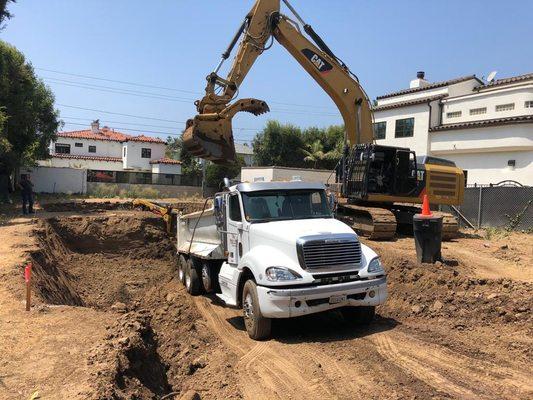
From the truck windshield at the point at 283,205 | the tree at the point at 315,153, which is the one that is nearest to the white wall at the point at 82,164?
the tree at the point at 315,153

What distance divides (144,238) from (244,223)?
10.9m

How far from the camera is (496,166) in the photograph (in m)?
26.2

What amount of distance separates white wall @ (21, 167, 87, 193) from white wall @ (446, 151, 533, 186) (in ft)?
80.2

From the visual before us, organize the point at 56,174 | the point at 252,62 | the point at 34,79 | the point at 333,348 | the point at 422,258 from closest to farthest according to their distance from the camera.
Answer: the point at 333,348, the point at 422,258, the point at 252,62, the point at 34,79, the point at 56,174

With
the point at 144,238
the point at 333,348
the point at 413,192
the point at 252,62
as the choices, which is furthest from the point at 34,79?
the point at 333,348

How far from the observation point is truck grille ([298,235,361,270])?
7.11m

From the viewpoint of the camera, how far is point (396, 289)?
9883 millimetres

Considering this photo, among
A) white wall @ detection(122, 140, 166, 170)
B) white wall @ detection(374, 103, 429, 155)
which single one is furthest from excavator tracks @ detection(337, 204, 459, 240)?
white wall @ detection(122, 140, 166, 170)

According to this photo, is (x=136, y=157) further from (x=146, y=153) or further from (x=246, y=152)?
(x=246, y=152)

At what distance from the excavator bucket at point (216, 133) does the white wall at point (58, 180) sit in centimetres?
2455

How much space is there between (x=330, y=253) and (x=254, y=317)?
145cm

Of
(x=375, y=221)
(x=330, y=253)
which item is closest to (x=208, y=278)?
(x=330, y=253)

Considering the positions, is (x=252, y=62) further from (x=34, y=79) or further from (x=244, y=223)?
(x=34, y=79)

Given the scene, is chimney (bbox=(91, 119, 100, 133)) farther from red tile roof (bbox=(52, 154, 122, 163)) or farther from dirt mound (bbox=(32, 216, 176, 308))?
dirt mound (bbox=(32, 216, 176, 308))
